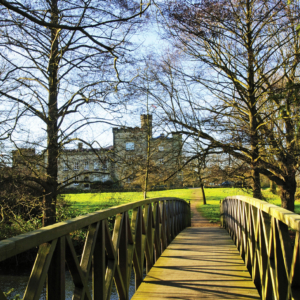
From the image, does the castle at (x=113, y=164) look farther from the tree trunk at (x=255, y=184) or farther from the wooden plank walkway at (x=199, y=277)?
the wooden plank walkway at (x=199, y=277)

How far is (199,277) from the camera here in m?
4.14

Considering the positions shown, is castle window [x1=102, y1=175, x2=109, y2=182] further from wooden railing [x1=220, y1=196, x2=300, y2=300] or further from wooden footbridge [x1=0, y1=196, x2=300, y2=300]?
wooden railing [x1=220, y1=196, x2=300, y2=300]

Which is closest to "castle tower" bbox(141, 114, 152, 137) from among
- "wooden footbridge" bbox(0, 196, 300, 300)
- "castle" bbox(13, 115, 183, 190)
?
"castle" bbox(13, 115, 183, 190)

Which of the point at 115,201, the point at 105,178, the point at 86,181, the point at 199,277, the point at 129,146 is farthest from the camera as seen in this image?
the point at 129,146

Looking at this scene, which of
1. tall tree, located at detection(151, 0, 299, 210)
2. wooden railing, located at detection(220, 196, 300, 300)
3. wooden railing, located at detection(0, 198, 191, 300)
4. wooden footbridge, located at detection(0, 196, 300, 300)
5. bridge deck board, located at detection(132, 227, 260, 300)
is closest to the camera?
wooden railing, located at detection(0, 198, 191, 300)

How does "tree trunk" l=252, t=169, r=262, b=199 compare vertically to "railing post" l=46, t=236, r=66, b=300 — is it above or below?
above

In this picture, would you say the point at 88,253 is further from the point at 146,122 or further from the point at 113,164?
the point at 146,122

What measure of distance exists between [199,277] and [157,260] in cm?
122

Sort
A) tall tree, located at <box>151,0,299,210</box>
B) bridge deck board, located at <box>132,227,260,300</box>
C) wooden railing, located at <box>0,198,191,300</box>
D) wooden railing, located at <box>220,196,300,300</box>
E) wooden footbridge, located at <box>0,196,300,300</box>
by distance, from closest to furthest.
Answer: wooden railing, located at <box>0,198,191,300</box> < wooden footbridge, located at <box>0,196,300,300</box> < wooden railing, located at <box>220,196,300,300</box> < bridge deck board, located at <box>132,227,260,300</box> < tall tree, located at <box>151,0,299,210</box>

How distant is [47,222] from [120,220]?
6.34 metres

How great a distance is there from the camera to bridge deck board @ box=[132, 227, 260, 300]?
3.54m

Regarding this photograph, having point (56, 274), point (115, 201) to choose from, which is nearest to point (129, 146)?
point (115, 201)

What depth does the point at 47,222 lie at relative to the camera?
894 cm

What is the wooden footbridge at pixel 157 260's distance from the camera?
192 centimetres
